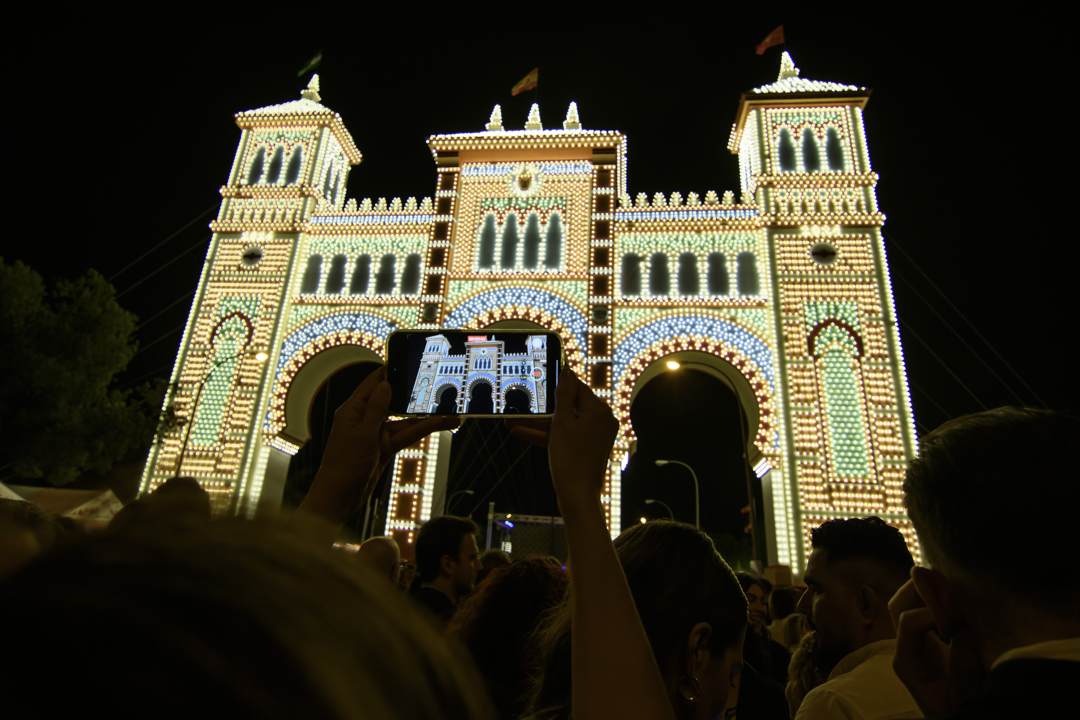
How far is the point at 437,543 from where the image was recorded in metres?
5.18

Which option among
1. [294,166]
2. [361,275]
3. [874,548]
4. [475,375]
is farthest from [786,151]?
[475,375]

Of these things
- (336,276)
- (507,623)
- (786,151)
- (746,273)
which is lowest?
(507,623)

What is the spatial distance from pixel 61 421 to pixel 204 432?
12.6ft

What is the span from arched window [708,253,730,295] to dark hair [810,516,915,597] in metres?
16.1

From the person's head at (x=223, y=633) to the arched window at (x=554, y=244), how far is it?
1894cm

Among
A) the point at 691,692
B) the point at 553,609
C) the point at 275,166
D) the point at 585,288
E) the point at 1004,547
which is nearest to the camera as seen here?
the point at 1004,547

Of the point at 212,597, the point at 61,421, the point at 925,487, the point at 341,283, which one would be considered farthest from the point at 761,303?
the point at 61,421

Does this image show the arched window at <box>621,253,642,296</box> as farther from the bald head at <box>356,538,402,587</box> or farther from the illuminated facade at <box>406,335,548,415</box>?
the illuminated facade at <box>406,335,548,415</box>

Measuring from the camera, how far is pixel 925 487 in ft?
5.12

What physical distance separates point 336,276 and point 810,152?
15.4 m

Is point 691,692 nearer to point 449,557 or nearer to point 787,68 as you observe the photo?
point 449,557

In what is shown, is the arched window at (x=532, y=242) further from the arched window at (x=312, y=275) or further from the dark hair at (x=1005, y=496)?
the dark hair at (x=1005, y=496)

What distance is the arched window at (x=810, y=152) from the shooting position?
64.4 ft

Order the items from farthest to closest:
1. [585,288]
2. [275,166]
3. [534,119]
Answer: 1. [534,119]
2. [275,166]
3. [585,288]
